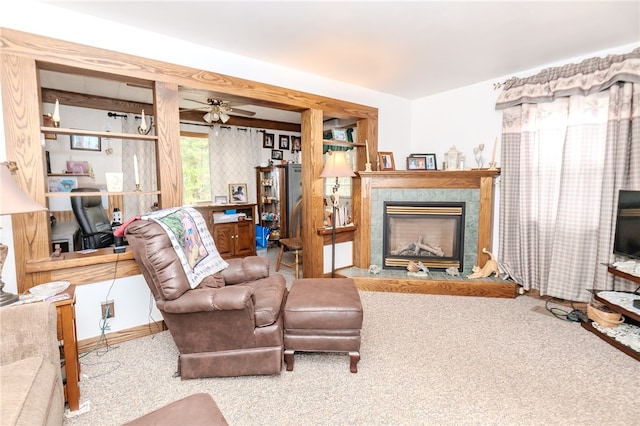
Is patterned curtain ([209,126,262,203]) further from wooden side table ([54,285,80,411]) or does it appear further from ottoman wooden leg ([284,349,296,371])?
ottoman wooden leg ([284,349,296,371])

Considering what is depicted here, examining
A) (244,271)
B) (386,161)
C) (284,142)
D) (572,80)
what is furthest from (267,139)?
(572,80)

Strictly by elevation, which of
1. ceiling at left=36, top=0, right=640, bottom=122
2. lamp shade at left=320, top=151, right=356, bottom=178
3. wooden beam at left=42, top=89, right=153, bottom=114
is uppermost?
ceiling at left=36, top=0, right=640, bottom=122

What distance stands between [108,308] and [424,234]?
3260 mm

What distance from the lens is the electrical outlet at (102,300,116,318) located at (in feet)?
7.39

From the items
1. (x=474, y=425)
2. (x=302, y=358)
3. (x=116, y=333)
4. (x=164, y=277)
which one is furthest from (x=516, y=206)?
(x=116, y=333)

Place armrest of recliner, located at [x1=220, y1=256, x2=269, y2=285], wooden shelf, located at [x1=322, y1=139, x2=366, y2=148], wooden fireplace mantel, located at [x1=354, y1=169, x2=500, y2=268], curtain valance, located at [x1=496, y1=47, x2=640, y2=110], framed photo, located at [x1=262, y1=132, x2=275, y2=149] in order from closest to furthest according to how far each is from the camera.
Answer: armrest of recliner, located at [x1=220, y1=256, x2=269, y2=285], curtain valance, located at [x1=496, y1=47, x2=640, y2=110], wooden fireplace mantel, located at [x1=354, y1=169, x2=500, y2=268], wooden shelf, located at [x1=322, y1=139, x2=366, y2=148], framed photo, located at [x1=262, y1=132, x2=275, y2=149]

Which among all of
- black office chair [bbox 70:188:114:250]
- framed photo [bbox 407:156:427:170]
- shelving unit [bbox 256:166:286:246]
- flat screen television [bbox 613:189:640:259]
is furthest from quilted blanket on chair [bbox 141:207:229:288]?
flat screen television [bbox 613:189:640:259]

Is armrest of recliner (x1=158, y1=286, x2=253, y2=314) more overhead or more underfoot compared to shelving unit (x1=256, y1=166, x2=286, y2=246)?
more underfoot

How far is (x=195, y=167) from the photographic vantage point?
5.01 meters

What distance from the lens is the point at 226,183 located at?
531 centimetres

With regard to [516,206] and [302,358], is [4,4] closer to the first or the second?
[302,358]

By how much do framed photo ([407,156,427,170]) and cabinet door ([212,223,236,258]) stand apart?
108 inches

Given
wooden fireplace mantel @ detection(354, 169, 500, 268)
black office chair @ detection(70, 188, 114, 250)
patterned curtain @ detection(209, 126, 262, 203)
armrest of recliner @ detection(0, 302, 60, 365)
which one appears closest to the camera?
armrest of recliner @ detection(0, 302, 60, 365)

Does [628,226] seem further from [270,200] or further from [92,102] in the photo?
[92,102]
